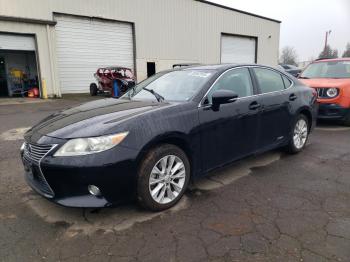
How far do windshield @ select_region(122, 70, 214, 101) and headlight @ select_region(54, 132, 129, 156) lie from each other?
44.2 inches

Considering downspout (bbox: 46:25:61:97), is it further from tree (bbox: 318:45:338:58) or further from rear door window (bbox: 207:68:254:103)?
tree (bbox: 318:45:338:58)

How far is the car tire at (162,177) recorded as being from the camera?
9.29ft

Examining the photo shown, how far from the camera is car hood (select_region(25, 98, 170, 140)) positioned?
2.71m

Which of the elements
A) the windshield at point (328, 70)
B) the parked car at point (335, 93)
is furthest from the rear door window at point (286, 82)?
the windshield at point (328, 70)

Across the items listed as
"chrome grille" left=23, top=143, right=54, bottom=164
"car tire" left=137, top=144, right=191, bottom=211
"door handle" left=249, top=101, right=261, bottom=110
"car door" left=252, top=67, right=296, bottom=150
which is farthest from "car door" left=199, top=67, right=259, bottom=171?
"chrome grille" left=23, top=143, right=54, bottom=164

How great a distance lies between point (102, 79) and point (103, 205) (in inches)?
533

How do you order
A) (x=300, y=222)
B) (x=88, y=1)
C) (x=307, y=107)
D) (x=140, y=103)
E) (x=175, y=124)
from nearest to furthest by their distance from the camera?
(x=300, y=222)
(x=175, y=124)
(x=140, y=103)
(x=307, y=107)
(x=88, y=1)

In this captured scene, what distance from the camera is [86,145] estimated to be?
8.59 feet

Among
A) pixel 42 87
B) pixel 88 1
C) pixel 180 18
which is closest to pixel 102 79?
pixel 42 87

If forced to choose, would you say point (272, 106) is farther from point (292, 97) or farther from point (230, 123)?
point (230, 123)

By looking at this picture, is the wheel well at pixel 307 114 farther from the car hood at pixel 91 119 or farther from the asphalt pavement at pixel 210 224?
the car hood at pixel 91 119

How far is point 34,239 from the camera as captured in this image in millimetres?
2625

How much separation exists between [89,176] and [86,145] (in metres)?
0.28

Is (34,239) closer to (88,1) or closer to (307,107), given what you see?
(307,107)
